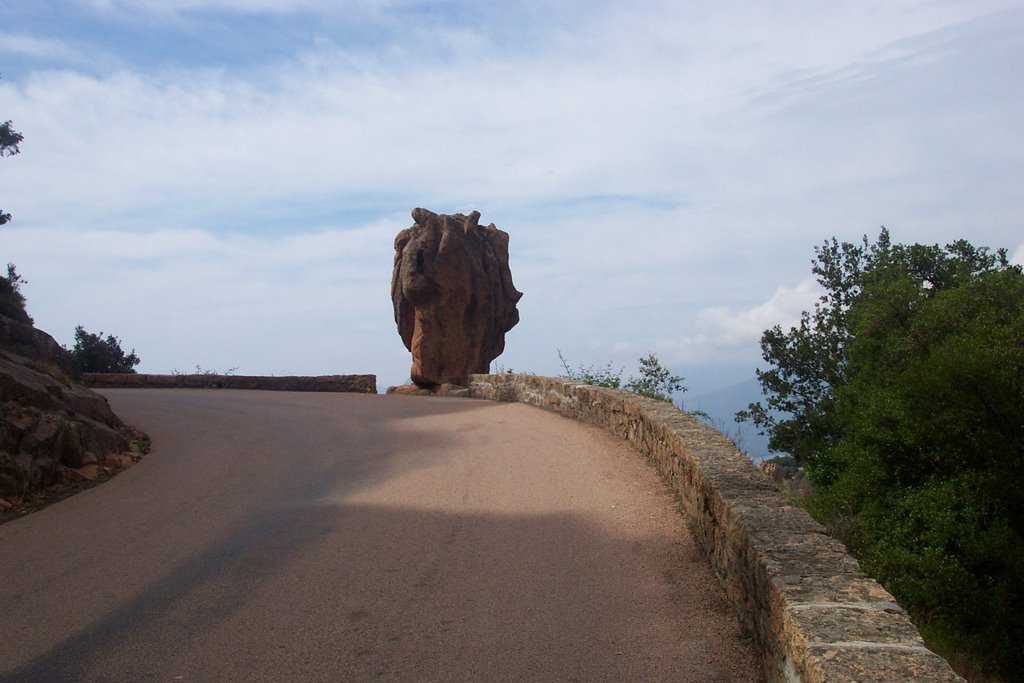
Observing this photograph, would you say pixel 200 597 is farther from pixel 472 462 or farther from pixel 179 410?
pixel 179 410

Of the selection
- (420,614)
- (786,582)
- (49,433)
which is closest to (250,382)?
(49,433)

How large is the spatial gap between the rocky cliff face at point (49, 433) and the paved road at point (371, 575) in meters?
0.53

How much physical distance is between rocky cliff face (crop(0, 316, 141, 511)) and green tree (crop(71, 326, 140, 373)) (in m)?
19.5

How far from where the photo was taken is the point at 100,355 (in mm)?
31234

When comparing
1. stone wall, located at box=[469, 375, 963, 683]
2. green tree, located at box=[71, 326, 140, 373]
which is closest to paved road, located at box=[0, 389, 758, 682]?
stone wall, located at box=[469, 375, 963, 683]

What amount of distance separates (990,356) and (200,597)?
35.7 ft

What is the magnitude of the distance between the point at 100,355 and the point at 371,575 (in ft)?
92.6

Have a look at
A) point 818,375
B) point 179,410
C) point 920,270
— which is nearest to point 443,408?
point 179,410

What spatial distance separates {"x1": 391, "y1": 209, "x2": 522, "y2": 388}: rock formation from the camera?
73.8ft

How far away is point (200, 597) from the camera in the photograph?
600 centimetres

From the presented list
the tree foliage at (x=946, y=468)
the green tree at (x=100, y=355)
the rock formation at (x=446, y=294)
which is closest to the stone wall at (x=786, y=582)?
the tree foliage at (x=946, y=468)

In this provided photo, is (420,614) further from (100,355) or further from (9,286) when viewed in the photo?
(100,355)

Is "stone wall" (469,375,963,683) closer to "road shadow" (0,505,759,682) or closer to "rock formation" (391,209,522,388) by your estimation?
"road shadow" (0,505,759,682)

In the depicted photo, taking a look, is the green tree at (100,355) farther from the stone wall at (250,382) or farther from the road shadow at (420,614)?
the road shadow at (420,614)
